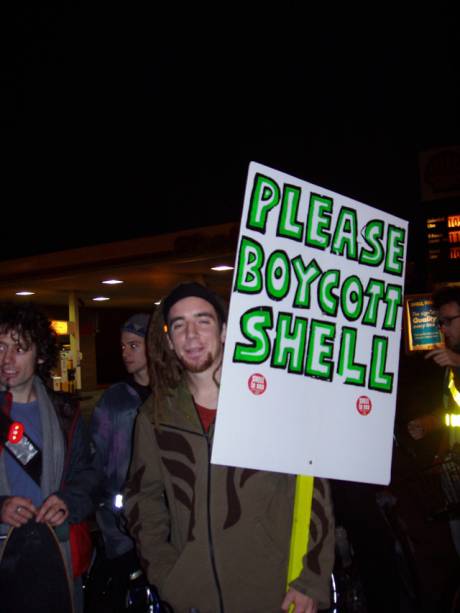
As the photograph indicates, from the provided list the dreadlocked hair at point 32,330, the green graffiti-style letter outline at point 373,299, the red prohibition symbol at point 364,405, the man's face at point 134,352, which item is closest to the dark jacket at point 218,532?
the red prohibition symbol at point 364,405

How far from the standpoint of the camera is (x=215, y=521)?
1.90 meters

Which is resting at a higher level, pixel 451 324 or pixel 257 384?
pixel 451 324

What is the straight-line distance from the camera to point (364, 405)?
1928 millimetres

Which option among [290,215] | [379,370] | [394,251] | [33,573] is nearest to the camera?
[290,215]

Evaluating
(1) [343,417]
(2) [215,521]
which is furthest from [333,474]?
(2) [215,521]

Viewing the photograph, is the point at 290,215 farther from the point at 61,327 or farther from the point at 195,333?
the point at 61,327

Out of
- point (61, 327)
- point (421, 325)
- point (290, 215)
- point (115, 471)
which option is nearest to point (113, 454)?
point (115, 471)

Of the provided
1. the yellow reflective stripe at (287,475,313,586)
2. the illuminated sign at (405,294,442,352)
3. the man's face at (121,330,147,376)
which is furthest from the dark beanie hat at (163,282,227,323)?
the illuminated sign at (405,294,442,352)

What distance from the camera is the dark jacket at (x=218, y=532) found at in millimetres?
1880

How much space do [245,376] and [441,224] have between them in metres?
12.8

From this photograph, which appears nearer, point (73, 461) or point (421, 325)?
point (73, 461)

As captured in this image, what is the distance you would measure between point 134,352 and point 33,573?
1.74m

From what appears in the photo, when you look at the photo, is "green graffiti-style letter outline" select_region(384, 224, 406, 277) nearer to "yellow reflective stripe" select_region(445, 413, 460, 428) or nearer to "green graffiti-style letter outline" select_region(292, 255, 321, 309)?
"green graffiti-style letter outline" select_region(292, 255, 321, 309)

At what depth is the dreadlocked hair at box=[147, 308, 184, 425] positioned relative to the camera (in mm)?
2326
